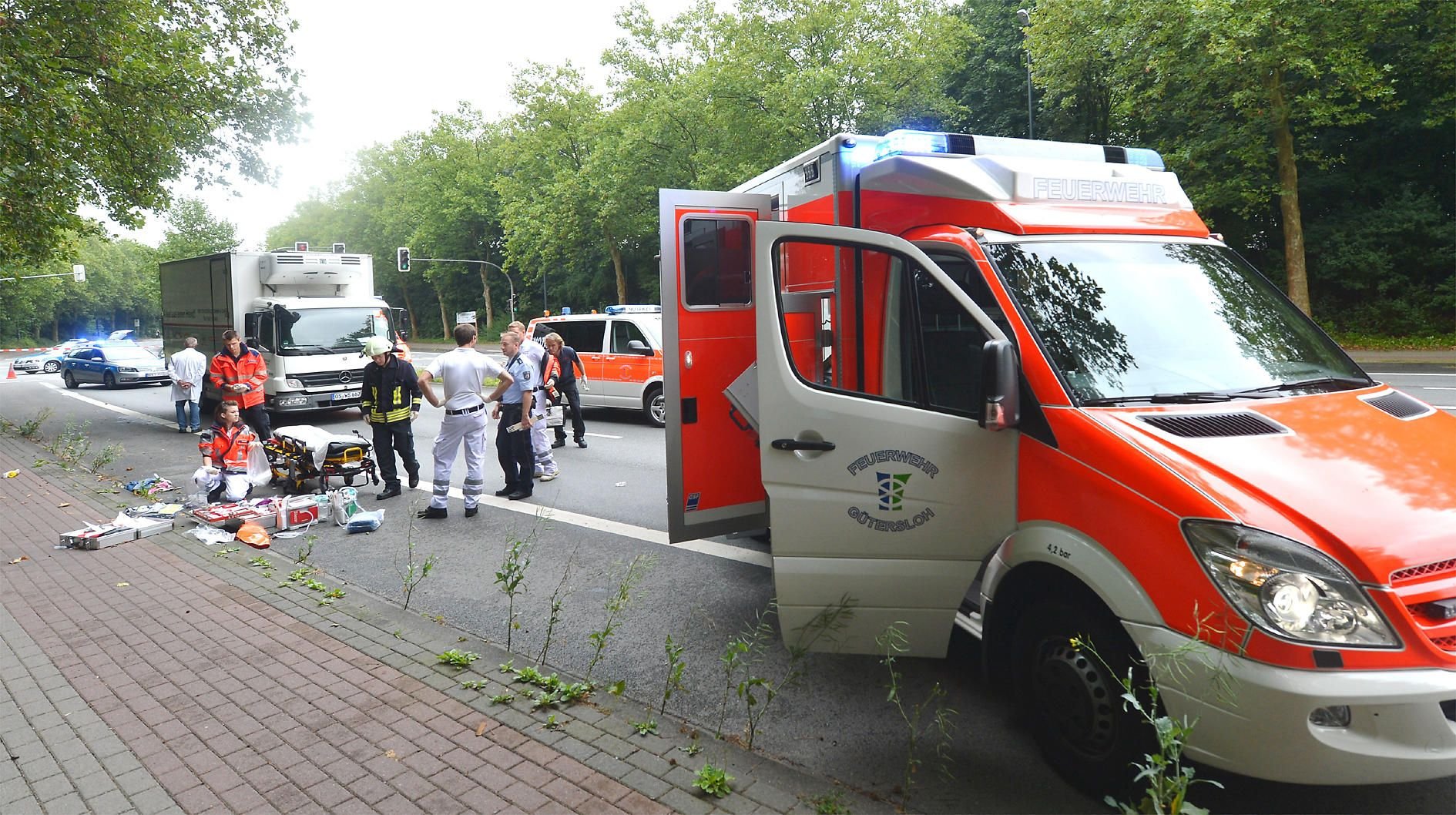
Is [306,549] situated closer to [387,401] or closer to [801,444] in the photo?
[387,401]

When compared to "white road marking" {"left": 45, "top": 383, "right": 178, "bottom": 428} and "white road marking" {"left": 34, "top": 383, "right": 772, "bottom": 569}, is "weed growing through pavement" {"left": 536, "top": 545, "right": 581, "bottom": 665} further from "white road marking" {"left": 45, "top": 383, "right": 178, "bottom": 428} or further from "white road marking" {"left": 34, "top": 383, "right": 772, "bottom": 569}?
"white road marking" {"left": 45, "top": 383, "right": 178, "bottom": 428}

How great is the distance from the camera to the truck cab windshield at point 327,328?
616 inches

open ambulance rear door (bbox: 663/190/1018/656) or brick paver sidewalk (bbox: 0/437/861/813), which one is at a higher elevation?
open ambulance rear door (bbox: 663/190/1018/656)

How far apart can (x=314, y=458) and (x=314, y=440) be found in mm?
270

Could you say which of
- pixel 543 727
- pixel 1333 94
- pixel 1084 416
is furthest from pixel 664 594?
pixel 1333 94

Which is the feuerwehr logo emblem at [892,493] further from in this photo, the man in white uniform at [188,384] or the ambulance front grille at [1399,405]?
the man in white uniform at [188,384]

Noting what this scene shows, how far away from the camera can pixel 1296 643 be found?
8.39 ft

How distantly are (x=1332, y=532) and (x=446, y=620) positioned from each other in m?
4.66

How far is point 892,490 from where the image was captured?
376 cm

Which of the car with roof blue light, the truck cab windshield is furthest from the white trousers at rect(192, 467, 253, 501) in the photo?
the car with roof blue light

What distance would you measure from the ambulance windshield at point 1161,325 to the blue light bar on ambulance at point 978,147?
72cm

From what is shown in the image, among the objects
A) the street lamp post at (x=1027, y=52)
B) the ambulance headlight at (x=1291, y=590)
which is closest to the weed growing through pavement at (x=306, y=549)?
the ambulance headlight at (x=1291, y=590)

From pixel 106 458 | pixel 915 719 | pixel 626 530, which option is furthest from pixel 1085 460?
pixel 106 458

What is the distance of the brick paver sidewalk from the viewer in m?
3.29
